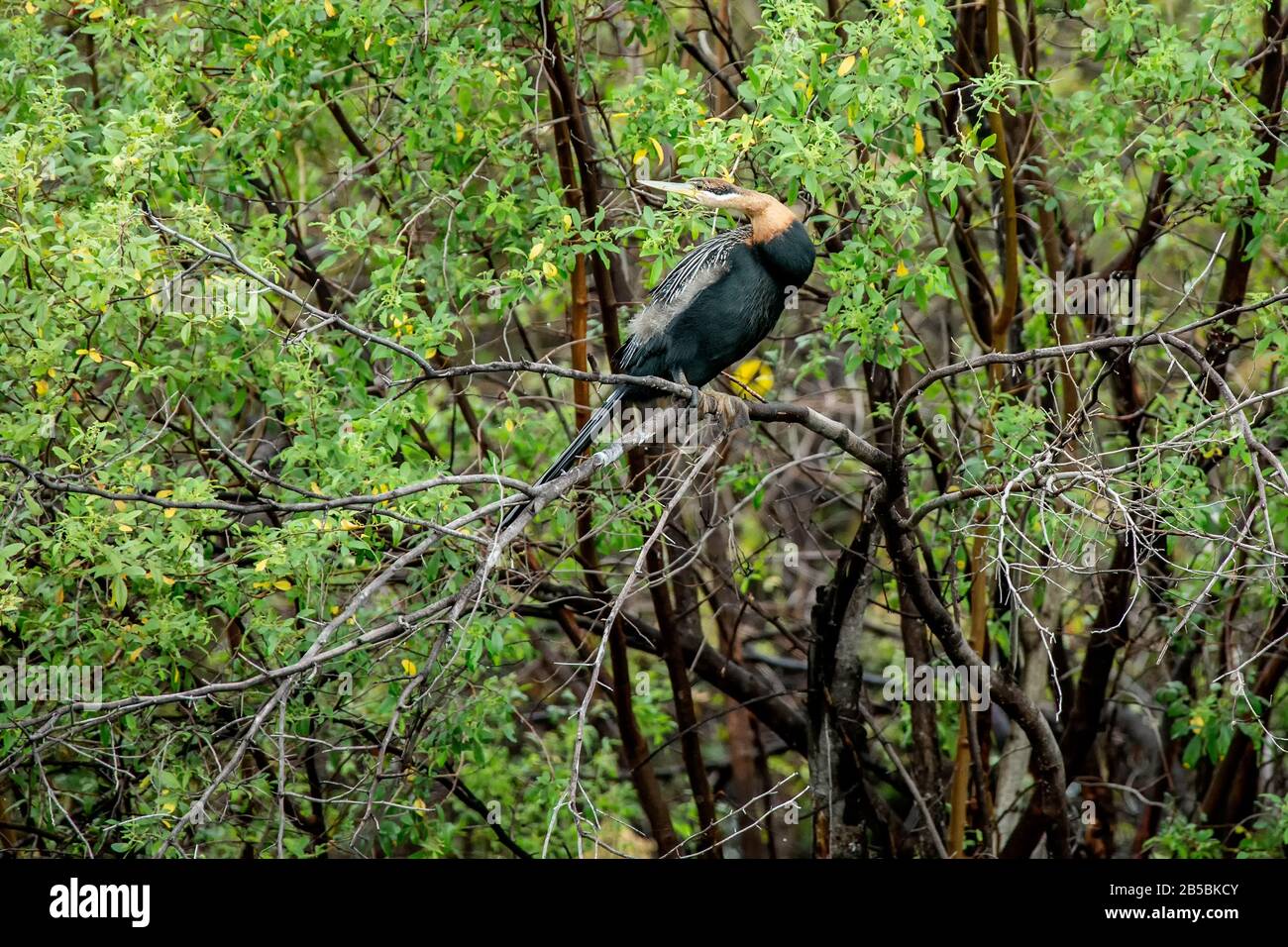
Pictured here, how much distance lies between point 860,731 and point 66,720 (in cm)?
333

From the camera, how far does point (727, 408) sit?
5219 millimetres

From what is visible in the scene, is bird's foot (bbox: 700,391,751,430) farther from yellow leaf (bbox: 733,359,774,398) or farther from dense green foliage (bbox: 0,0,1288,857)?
yellow leaf (bbox: 733,359,774,398)

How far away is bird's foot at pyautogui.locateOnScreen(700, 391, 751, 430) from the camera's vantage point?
5172 millimetres

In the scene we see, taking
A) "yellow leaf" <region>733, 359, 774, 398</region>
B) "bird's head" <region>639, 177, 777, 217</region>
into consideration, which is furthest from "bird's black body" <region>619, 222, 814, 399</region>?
"yellow leaf" <region>733, 359, 774, 398</region>

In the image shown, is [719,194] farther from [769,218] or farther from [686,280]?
[686,280]

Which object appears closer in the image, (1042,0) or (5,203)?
(5,203)

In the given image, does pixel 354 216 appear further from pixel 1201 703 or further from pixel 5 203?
pixel 1201 703

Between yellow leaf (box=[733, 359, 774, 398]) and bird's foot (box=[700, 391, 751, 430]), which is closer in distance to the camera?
bird's foot (box=[700, 391, 751, 430])

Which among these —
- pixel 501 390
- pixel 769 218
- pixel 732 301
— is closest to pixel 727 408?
pixel 732 301

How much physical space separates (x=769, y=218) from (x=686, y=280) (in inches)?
16.3

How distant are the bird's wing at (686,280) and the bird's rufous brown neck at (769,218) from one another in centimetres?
14

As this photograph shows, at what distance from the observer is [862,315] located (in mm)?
5129

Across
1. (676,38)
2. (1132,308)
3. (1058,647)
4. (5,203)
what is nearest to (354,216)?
(5,203)

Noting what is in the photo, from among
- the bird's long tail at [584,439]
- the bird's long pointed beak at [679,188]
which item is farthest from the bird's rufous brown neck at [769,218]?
the bird's long tail at [584,439]
